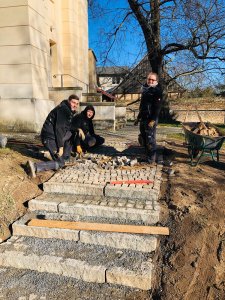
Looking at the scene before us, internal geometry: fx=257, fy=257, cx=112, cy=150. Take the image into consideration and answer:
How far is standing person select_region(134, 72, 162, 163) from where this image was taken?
201 inches

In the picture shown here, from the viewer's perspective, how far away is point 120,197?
13.7 feet

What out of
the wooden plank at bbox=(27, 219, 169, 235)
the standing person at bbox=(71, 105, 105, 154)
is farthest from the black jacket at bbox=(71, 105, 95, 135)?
the wooden plank at bbox=(27, 219, 169, 235)

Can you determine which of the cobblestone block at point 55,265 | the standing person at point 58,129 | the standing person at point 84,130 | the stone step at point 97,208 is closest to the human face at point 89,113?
the standing person at point 84,130

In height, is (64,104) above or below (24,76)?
below

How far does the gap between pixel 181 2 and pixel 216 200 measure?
11230mm

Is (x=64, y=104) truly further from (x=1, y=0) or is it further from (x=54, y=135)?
(x=1, y=0)

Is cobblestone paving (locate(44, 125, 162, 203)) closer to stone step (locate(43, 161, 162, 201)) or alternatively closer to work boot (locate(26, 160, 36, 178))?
stone step (locate(43, 161, 162, 201))

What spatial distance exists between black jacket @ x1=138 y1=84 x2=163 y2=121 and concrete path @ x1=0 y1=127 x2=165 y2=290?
1.17 m

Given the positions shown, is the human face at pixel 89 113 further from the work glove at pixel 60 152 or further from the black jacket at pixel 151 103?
the black jacket at pixel 151 103

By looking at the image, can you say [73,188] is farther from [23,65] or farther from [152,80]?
[23,65]

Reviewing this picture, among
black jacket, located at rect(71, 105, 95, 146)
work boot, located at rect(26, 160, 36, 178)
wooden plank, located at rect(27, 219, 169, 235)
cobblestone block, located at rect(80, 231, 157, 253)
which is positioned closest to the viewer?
cobblestone block, located at rect(80, 231, 157, 253)

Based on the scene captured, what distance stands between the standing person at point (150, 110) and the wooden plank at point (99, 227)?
233 centimetres

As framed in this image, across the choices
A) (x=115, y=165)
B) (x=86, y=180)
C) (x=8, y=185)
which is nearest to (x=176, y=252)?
(x=86, y=180)

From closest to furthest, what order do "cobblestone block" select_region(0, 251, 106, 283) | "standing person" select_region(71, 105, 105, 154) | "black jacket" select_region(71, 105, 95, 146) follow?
"cobblestone block" select_region(0, 251, 106, 283)
"black jacket" select_region(71, 105, 95, 146)
"standing person" select_region(71, 105, 105, 154)
